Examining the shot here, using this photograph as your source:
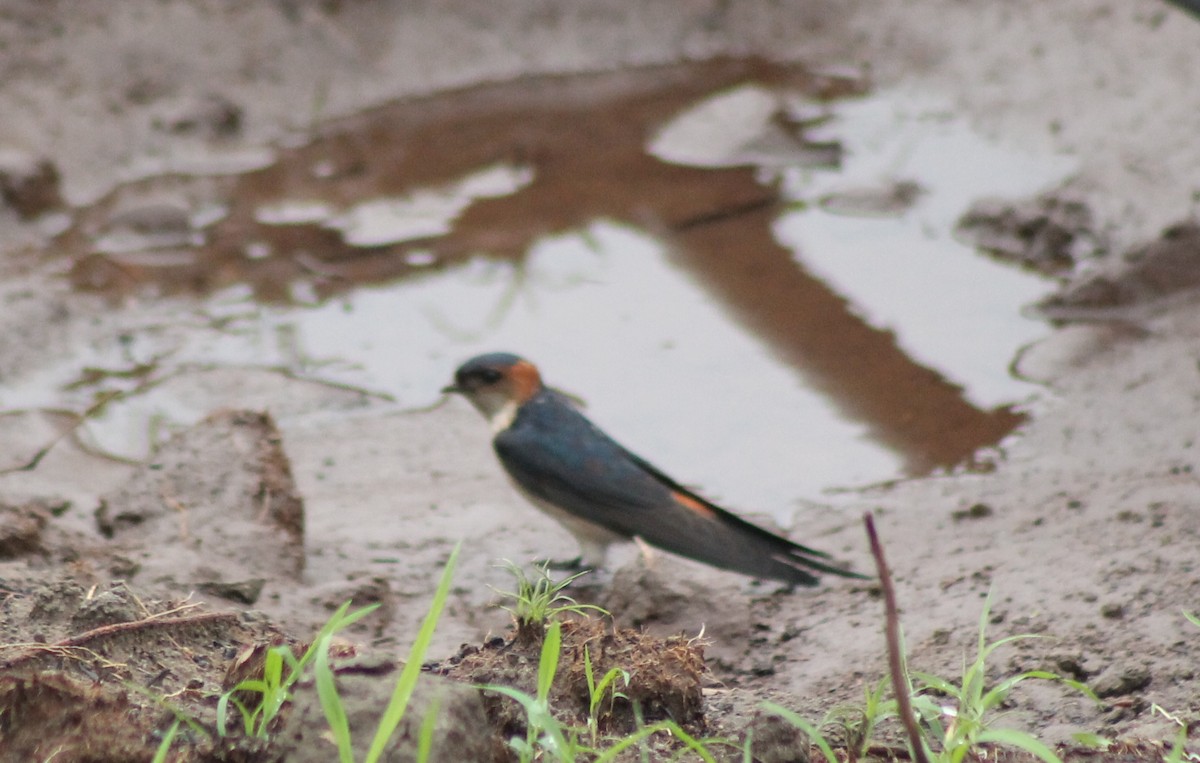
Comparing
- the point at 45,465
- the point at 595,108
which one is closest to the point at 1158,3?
the point at 595,108

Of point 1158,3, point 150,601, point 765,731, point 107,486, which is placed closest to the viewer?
point 765,731

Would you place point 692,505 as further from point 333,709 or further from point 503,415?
point 333,709

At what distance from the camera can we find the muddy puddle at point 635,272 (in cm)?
525

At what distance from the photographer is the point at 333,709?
200 cm

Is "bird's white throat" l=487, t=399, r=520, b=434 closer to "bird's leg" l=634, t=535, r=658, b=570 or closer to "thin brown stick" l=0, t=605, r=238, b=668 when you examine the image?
"bird's leg" l=634, t=535, r=658, b=570

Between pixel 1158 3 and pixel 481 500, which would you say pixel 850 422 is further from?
pixel 1158 3

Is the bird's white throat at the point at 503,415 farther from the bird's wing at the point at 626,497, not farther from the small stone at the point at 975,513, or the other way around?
the small stone at the point at 975,513

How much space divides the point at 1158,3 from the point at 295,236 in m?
5.05

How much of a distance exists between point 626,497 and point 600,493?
82 millimetres

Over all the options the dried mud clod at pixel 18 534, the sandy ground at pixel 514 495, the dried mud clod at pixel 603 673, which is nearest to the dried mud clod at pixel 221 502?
the sandy ground at pixel 514 495

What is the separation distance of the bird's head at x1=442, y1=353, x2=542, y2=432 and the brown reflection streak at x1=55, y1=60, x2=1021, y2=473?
1297 millimetres

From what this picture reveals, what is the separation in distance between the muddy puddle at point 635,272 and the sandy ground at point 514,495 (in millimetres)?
Answer: 216

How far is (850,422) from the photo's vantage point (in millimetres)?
5160

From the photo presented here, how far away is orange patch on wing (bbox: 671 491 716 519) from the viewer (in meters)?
4.18
